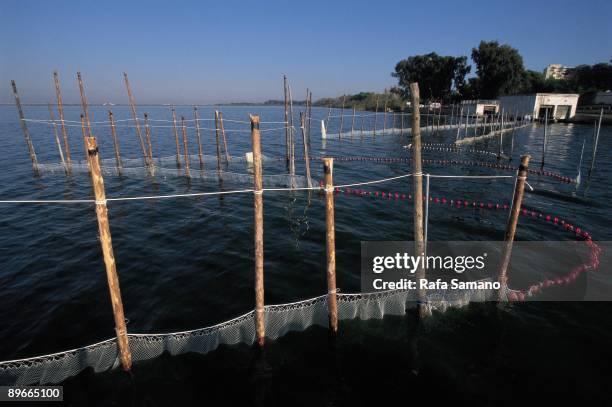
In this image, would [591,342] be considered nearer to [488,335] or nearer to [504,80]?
[488,335]

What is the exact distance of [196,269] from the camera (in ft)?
36.6

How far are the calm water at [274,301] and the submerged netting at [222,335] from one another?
26 centimetres

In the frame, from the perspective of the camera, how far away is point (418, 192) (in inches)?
308

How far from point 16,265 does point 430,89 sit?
104 meters

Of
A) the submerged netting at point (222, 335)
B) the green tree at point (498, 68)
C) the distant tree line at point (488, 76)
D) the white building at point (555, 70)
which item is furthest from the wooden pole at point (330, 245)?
the white building at point (555, 70)

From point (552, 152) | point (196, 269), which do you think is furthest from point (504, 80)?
point (196, 269)

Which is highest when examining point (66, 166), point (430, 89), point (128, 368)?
point (430, 89)

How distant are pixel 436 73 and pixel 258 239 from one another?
333 feet

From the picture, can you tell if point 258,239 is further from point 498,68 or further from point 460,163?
point 498,68

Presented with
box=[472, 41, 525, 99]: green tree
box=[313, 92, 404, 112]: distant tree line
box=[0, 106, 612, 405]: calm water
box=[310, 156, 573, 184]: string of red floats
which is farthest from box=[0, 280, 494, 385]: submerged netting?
box=[313, 92, 404, 112]: distant tree line

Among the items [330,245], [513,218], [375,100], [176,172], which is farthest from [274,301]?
[375,100]

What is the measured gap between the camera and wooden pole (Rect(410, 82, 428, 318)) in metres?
7.34

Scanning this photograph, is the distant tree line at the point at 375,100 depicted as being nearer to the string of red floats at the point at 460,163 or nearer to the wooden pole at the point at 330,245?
the string of red floats at the point at 460,163

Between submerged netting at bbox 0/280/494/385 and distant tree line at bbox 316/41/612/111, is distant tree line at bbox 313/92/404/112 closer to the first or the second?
distant tree line at bbox 316/41/612/111
